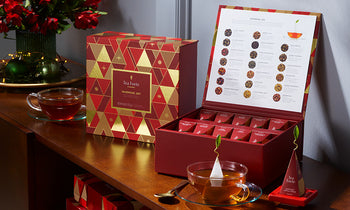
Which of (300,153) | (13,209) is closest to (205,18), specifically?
(300,153)

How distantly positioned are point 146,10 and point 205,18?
34cm

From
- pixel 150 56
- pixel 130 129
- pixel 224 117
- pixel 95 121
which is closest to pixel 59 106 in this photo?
pixel 95 121

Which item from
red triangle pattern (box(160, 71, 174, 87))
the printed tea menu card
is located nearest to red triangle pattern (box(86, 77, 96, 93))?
red triangle pattern (box(160, 71, 174, 87))

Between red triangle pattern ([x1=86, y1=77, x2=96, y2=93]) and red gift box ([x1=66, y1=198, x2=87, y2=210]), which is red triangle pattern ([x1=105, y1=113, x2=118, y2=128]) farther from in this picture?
red gift box ([x1=66, y1=198, x2=87, y2=210])

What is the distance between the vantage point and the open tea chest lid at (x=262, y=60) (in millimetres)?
Result: 1233

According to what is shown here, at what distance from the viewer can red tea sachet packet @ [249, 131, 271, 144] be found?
111 centimetres

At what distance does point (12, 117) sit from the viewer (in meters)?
1.55

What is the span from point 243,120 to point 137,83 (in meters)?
0.29

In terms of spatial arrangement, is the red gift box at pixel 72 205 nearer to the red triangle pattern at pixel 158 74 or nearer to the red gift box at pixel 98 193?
the red gift box at pixel 98 193

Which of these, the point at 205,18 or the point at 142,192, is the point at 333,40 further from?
the point at 142,192

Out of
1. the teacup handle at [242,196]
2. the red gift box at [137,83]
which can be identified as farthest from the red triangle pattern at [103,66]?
the teacup handle at [242,196]

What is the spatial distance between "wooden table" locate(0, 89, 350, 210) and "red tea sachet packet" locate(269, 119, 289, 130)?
115 mm

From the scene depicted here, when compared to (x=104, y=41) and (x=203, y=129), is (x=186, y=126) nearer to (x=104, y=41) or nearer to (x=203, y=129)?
(x=203, y=129)

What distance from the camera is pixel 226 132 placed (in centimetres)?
115
